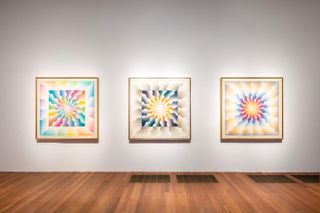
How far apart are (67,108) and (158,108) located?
6.25 ft

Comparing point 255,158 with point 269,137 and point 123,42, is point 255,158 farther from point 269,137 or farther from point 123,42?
point 123,42

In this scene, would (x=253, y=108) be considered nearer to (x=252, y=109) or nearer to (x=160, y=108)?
(x=252, y=109)

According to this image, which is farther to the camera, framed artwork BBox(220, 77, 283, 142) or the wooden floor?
framed artwork BBox(220, 77, 283, 142)

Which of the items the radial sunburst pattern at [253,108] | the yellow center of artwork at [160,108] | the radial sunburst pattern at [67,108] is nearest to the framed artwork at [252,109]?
the radial sunburst pattern at [253,108]

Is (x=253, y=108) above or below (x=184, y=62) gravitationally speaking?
below

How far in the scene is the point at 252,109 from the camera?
6520mm

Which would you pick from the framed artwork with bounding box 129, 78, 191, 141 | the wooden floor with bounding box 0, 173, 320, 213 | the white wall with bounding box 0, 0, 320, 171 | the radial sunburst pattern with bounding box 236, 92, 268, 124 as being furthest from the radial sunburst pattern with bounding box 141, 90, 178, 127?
the radial sunburst pattern with bounding box 236, 92, 268, 124

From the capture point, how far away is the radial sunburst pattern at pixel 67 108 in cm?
654

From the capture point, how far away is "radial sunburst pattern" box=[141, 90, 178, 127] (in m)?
6.51

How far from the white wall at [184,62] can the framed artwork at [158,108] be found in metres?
0.16

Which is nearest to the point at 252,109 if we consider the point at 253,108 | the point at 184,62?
the point at 253,108

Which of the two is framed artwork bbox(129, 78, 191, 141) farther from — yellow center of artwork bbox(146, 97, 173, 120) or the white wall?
the white wall

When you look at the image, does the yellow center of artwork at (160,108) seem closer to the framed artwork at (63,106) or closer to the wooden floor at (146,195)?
the framed artwork at (63,106)

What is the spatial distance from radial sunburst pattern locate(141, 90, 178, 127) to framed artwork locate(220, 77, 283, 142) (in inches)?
40.1
